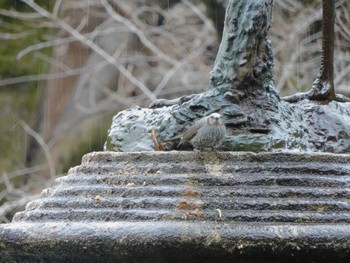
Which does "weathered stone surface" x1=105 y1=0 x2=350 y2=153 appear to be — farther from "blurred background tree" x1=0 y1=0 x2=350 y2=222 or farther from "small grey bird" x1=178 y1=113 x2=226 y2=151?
"blurred background tree" x1=0 y1=0 x2=350 y2=222

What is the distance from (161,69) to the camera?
5.81 m

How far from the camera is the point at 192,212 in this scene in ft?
5.74

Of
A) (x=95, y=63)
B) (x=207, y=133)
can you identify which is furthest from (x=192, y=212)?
(x=95, y=63)

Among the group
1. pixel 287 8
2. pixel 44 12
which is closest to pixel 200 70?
pixel 287 8

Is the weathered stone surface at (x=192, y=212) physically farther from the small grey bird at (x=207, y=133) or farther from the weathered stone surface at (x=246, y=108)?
the weathered stone surface at (x=246, y=108)

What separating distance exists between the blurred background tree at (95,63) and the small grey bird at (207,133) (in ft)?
11.0

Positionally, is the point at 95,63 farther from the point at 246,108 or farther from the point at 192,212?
the point at 192,212

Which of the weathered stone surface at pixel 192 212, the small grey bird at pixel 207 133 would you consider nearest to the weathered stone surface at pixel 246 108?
the small grey bird at pixel 207 133

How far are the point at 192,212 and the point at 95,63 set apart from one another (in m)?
4.00

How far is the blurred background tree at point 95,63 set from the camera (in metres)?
5.53

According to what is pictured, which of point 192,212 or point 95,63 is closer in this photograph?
point 192,212

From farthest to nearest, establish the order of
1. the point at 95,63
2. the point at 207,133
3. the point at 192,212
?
the point at 95,63
the point at 207,133
the point at 192,212

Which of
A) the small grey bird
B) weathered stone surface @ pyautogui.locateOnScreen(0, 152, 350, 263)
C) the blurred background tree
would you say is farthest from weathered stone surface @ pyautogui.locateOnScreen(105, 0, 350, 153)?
the blurred background tree

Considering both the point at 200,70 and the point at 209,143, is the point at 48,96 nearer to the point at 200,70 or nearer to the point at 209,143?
the point at 200,70
